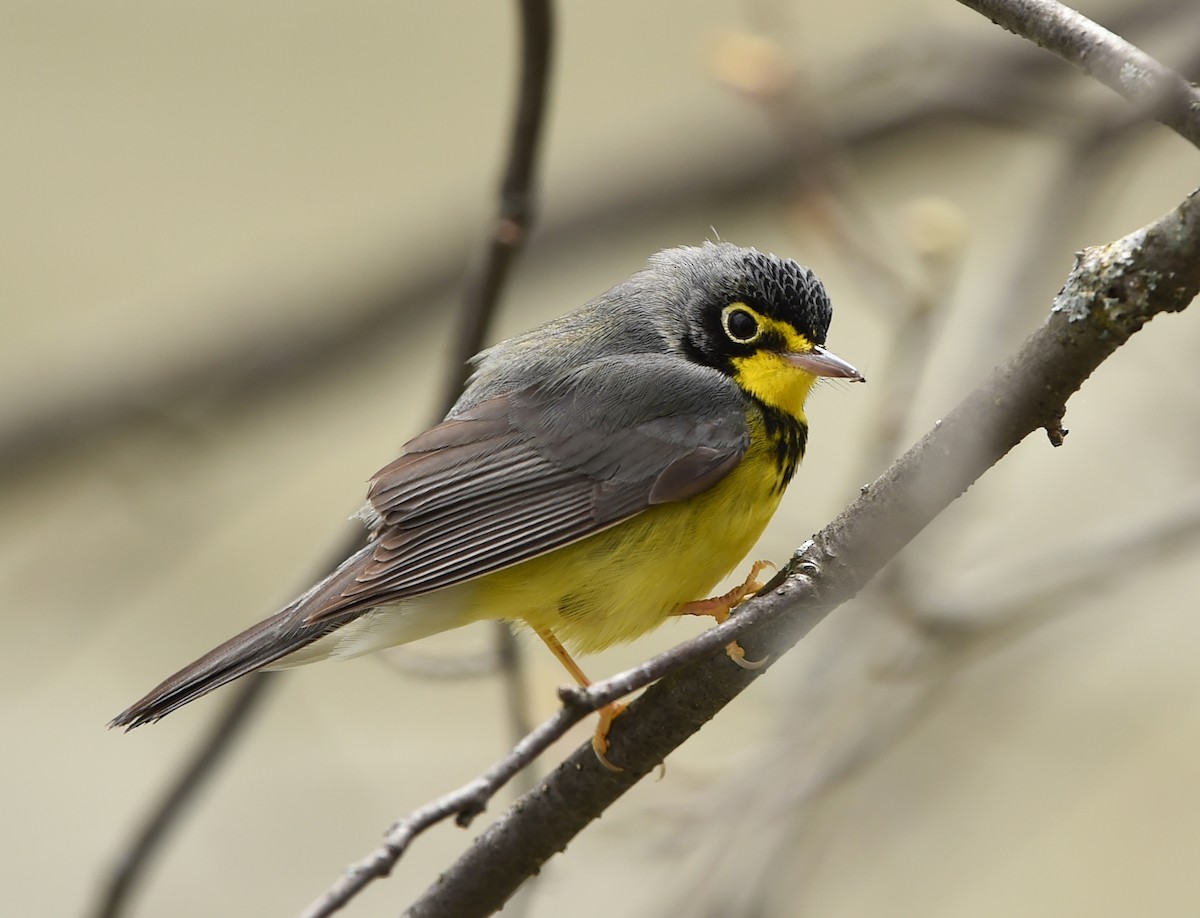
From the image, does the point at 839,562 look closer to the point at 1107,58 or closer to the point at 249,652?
the point at 1107,58

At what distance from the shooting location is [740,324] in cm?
370

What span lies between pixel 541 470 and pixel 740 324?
68cm

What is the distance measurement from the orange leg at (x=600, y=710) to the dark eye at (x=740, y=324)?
0.93 metres

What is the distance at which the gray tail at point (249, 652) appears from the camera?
2.96 m

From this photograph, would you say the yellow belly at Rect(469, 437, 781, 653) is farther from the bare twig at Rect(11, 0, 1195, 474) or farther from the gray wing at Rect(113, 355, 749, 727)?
the bare twig at Rect(11, 0, 1195, 474)

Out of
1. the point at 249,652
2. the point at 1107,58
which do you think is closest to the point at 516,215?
the point at 249,652

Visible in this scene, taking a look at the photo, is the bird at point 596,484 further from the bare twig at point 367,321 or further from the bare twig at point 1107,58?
the bare twig at point 367,321

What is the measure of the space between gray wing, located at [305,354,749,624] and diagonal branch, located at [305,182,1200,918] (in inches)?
27.2

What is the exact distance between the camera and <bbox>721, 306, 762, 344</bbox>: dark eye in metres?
3.68

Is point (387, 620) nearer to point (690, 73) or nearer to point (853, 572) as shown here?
point (853, 572)

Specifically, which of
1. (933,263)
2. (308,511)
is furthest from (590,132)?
(933,263)

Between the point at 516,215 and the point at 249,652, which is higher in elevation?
the point at 516,215

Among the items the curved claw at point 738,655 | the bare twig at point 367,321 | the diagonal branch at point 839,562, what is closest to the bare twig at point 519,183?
the diagonal branch at point 839,562

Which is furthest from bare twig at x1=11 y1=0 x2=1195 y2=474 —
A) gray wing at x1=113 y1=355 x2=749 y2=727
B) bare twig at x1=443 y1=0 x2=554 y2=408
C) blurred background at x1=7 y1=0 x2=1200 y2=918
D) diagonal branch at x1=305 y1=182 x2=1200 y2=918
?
diagonal branch at x1=305 y1=182 x2=1200 y2=918
